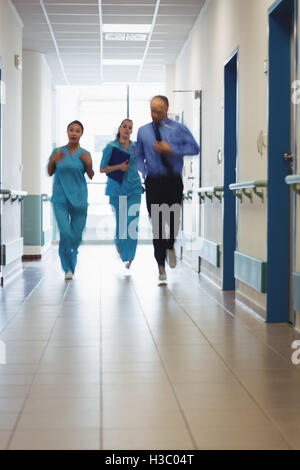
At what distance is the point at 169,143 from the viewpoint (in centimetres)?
679

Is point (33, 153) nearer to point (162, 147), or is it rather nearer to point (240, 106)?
point (162, 147)

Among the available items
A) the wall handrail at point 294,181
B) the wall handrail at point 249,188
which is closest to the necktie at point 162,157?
the wall handrail at point 249,188

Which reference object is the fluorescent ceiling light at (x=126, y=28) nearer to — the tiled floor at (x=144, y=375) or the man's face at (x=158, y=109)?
the man's face at (x=158, y=109)

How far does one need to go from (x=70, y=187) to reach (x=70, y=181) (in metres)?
0.06

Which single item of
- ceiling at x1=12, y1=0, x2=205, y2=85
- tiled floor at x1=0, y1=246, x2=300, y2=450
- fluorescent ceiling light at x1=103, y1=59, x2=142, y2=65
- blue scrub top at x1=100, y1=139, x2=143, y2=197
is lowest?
tiled floor at x1=0, y1=246, x2=300, y2=450

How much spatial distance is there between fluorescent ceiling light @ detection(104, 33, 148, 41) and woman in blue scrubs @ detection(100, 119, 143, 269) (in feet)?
7.70

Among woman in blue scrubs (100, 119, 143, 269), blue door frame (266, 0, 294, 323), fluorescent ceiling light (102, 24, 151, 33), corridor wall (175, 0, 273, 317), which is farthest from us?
fluorescent ceiling light (102, 24, 151, 33)

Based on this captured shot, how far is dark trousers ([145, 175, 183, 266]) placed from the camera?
22.3ft

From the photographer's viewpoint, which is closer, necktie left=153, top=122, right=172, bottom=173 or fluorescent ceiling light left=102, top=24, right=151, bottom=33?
necktie left=153, top=122, right=172, bottom=173

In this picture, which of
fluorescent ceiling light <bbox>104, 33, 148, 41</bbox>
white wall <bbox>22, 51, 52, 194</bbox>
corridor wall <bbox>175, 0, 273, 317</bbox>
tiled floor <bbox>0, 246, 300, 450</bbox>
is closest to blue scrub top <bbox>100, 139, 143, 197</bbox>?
corridor wall <bbox>175, 0, 273, 317</bbox>

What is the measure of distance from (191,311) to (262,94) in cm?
160

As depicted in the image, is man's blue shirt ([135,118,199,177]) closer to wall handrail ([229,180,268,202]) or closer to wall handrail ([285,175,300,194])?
wall handrail ([229,180,268,202])

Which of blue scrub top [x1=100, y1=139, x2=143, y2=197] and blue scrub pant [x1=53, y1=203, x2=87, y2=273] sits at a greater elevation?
blue scrub top [x1=100, y1=139, x2=143, y2=197]
